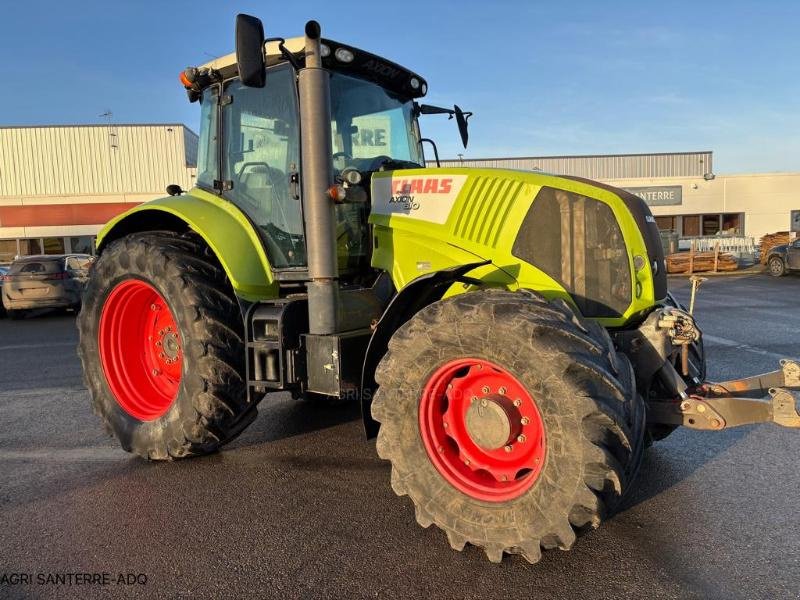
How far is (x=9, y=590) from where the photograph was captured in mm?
2750

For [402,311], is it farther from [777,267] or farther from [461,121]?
[777,267]

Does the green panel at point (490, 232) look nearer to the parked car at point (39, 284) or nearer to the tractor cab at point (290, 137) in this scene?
the tractor cab at point (290, 137)

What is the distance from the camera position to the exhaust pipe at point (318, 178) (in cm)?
347

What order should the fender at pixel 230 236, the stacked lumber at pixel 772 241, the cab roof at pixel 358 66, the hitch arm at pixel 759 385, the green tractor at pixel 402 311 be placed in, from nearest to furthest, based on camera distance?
the green tractor at pixel 402 311 → the hitch arm at pixel 759 385 → the cab roof at pixel 358 66 → the fender at pixel 230 236 → the stacked lumber at pixel 772 241

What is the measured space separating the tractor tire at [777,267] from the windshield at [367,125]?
69.8ft

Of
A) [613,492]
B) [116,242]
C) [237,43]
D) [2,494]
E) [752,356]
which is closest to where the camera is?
[613,492]

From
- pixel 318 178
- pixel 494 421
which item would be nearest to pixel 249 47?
pixel 318 178

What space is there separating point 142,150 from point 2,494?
3159cm

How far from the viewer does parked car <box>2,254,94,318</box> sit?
14594mm

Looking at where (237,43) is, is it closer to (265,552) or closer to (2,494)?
(265,552)

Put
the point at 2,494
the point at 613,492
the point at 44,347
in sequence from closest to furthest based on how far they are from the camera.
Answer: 1. the point at 613,492
2. the point at 2,494
3. the point at 44,347

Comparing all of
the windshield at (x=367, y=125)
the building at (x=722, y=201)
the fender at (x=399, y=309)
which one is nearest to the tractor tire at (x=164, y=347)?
the fender at (x=399, y=309)

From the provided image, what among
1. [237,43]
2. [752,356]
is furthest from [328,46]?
[752,356]

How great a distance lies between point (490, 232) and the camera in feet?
11.5
